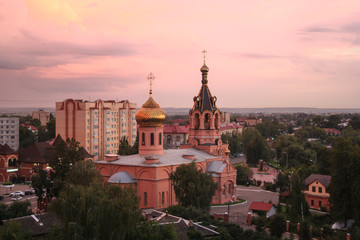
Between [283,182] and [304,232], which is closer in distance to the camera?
[304,232]

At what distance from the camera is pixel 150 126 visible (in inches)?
1463

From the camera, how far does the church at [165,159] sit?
33.3m

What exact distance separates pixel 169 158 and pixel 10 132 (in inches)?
2054

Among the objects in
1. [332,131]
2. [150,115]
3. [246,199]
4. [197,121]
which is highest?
[150,115]

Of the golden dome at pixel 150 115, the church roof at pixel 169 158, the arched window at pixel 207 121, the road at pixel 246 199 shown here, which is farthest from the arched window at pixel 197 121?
the road at pixel 246 199

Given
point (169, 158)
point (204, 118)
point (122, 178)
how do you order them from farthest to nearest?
point (204, 118) → point (169, 158) → point (122, 178)

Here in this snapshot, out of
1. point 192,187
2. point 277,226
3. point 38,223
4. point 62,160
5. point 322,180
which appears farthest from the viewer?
point 322,180

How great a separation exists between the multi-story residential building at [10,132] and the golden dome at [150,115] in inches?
1927

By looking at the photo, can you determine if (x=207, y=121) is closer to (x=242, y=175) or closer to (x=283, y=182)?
(x=242, y=175)

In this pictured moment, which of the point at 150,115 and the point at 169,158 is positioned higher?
the point at 150,115

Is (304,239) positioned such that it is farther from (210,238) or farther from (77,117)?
(77,117)

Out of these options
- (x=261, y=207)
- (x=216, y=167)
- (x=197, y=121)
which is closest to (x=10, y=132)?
(x=197, y=121)

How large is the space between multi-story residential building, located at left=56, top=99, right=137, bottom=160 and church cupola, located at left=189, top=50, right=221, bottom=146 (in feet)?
83.1

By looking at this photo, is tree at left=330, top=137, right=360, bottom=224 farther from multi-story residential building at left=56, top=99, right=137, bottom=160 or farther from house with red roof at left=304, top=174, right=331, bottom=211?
multi-story residential building at left=56, top=99, right=137, bottom=160
